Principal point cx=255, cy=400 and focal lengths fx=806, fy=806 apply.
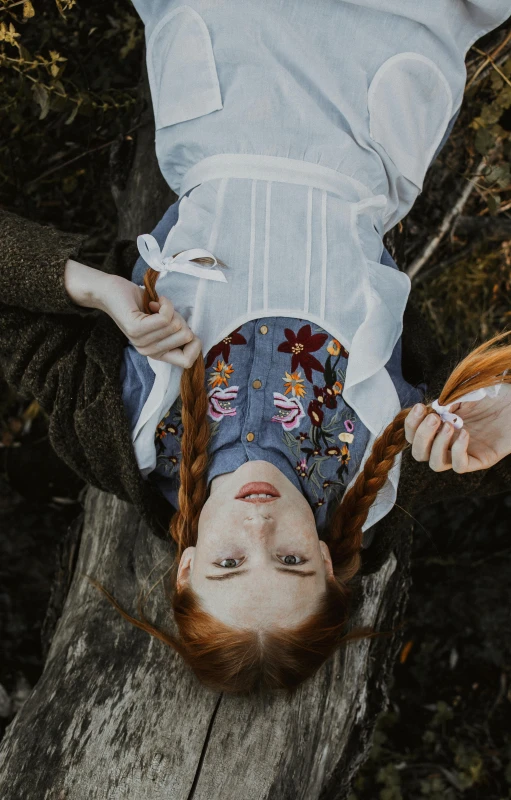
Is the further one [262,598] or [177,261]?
[177,261]

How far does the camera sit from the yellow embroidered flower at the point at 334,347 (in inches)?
71.3

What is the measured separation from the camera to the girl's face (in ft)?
5.30

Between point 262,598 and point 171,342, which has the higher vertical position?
point 171,342

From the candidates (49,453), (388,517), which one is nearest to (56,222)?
(49,453)

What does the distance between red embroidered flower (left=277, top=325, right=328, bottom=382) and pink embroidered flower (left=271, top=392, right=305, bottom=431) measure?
64mm

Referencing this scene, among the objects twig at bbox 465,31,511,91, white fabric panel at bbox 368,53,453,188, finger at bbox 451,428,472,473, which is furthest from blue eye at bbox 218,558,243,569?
twig at bbox 465,31,511,91

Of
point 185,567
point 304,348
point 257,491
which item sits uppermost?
point 304,348

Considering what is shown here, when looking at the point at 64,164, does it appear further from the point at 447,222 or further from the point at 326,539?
the point at 326,539

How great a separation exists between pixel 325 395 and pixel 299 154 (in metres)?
0.56

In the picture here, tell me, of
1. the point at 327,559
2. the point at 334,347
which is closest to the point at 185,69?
the point at 334,347

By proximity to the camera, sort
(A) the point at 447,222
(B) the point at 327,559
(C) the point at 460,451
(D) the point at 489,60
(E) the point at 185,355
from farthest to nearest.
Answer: (A) the point at 447,222, (D) the point at 489,60, (B) the point at 327,559, (E) the point at 185,355, (C) the point at 460,451

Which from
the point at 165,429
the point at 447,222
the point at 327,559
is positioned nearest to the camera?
the point at 327,559

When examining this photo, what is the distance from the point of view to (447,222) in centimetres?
274

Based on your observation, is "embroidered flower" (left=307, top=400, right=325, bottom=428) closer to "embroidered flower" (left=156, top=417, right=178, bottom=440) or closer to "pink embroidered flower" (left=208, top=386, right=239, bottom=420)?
"pink embroidered flower" (left=208, top=386, right=239, bottom=420)
